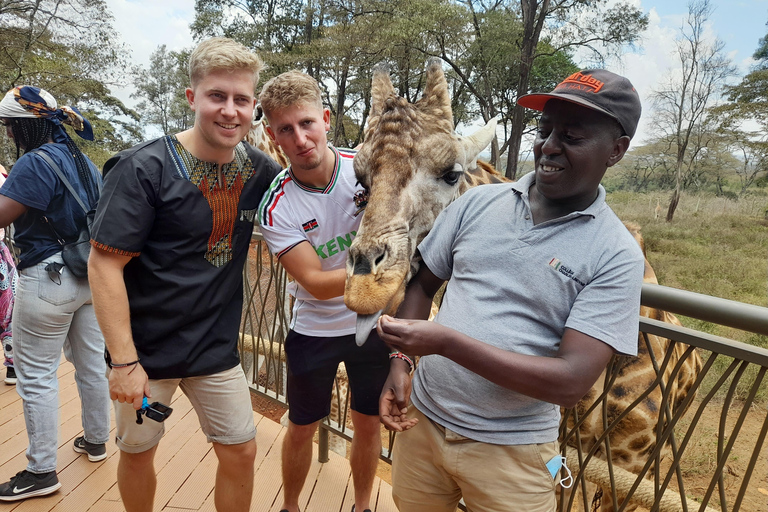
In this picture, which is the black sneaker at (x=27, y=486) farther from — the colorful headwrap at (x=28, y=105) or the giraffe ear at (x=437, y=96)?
the giraffe ear at (x=437, y=96)

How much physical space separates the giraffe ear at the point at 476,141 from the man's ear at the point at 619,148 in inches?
33.1

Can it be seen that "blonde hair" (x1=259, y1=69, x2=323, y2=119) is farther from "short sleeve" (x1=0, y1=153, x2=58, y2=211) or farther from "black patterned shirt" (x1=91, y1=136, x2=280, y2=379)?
"short sleeve" (x1=0, y1=153, x2=58, y2=211)

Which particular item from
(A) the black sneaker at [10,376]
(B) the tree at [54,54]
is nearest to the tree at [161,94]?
(B) the tree at [54,54]

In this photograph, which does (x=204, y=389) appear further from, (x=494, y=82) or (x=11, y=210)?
(x=494, y=82)

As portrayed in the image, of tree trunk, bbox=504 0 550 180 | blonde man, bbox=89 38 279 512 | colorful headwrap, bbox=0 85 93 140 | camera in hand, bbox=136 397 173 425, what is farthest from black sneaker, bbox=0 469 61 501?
tree trunk, bbox=504 0 550 180

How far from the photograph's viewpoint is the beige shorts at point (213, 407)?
2117 millimetres

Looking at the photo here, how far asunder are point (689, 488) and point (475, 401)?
5.64 metres

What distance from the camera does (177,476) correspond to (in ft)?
10.3

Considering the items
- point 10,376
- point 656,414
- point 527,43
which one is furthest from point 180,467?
point 527,43

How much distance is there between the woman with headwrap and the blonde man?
0.98 m

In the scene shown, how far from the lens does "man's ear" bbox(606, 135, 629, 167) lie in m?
1.50

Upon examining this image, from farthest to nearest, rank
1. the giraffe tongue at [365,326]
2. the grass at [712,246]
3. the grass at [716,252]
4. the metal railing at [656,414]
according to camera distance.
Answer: the grass at [712,246]
the grass at [716,252]
the giraffe tongue at [365,326]
the metal railing at [656,414]

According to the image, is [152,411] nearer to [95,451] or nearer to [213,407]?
[213,407]

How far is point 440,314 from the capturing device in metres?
1.76
